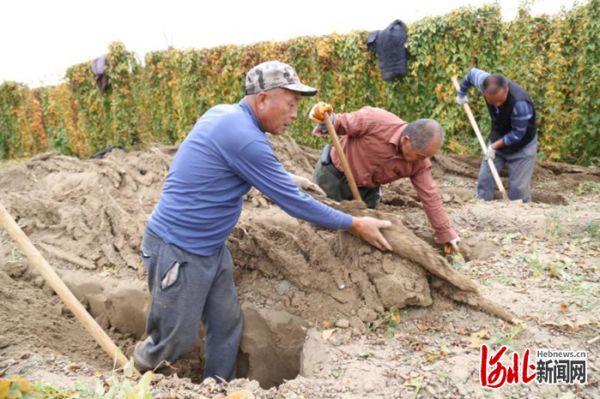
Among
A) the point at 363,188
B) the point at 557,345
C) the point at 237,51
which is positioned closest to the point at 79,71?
the point at 237,51

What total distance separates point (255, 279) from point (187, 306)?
82cm

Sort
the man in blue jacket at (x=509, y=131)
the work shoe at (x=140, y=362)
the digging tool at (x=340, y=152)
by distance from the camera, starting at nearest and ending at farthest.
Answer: the work shoe at (x=140, y=362)
the digging tool at (x=340, y=152)
the man in blue jacket at (x=509, y=131)

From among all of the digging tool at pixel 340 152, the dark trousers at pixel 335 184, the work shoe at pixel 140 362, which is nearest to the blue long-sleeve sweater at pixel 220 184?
the work shoe at pixel 140 362

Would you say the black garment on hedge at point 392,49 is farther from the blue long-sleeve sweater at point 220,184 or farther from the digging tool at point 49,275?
the digging tool at point 49,275

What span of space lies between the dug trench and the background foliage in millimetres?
2848

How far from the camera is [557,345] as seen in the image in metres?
2.71

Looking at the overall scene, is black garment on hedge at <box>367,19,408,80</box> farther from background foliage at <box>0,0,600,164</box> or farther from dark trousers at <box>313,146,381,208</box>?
dark trousers at <box>313,146,381,208</box>

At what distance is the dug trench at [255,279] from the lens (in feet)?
10.5

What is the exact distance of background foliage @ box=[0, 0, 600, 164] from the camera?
23.6 ft

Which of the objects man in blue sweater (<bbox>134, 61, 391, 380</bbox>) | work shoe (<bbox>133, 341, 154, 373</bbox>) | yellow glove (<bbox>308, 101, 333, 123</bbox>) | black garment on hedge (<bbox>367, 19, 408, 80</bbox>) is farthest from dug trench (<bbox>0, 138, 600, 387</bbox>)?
black garment on hedge (<bbox>367, 19, 408, 80</bbox>)

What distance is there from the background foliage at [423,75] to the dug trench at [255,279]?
9.35ft

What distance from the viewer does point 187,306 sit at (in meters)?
3.04

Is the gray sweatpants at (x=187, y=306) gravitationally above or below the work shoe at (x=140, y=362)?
above

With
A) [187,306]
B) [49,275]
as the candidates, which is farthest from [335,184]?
[49,275]
